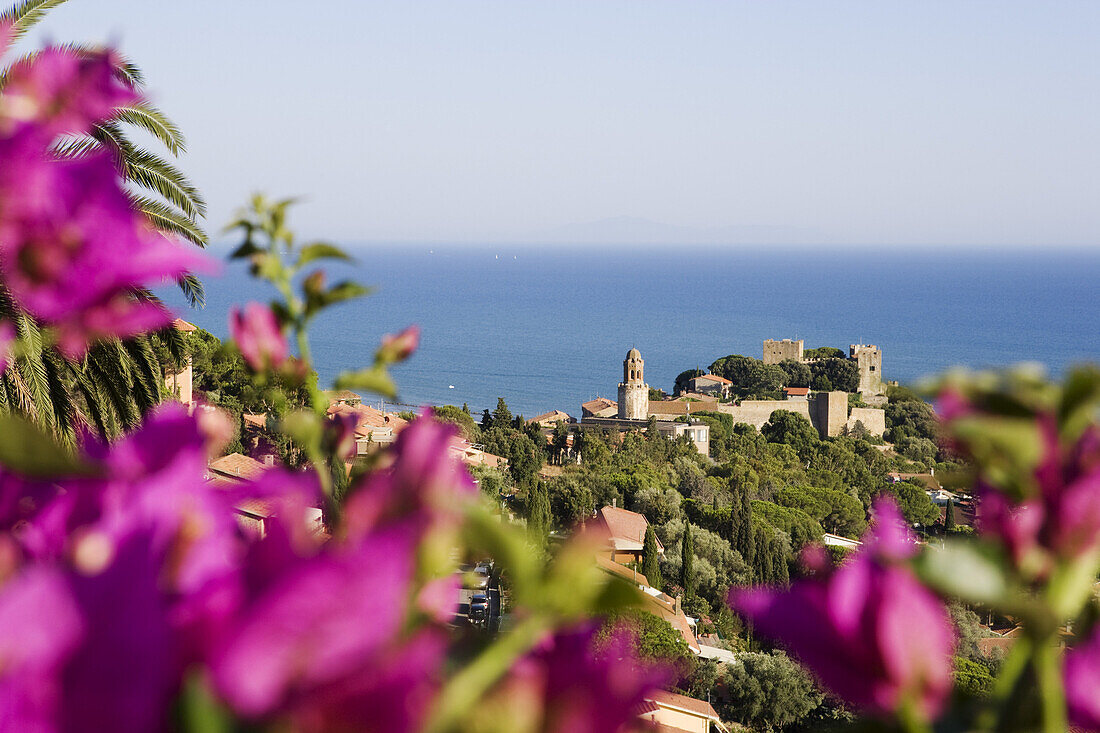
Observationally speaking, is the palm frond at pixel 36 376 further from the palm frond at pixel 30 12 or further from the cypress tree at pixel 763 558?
the cypress tree at pixel 763 558

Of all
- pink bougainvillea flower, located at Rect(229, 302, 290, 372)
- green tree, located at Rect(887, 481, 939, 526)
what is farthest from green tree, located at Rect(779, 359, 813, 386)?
pink bougainvillea flower, located at Rect(229, 302, 290, 372)

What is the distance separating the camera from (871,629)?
1.33 feet

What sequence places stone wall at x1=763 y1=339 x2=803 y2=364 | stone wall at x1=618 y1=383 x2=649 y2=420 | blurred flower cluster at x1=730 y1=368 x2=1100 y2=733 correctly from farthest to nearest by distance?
stone wall at x1=763 y1=339 x2=803 y2=364 < stone wall at x1=618 y1=383 x2=649 y2=420 < blurred flower cluster at x1=730 y1=368 x2=1100 y2=733

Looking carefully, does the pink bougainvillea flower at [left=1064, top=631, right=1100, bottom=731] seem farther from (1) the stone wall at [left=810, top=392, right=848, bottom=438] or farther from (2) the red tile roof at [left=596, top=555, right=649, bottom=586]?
(1) the stone wall at [left=810, top=392, right=848, bottom=438]

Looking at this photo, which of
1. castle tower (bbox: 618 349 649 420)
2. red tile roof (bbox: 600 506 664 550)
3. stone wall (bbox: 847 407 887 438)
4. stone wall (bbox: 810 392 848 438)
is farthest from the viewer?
stone wall (bbox: 847 407 887 438)

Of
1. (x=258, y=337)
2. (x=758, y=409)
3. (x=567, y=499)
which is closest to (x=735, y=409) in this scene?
(x=758, y=409)

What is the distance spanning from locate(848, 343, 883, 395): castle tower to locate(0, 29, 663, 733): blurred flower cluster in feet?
138

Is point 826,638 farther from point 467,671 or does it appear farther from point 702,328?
point 702,328

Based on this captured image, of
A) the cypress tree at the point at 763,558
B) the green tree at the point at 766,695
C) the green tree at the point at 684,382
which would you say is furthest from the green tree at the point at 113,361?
the green tree at the point at 684,382

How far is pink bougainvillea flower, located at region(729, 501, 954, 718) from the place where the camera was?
0.39 metres

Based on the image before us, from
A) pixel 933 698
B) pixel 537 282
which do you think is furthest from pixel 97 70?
pixel 537 282

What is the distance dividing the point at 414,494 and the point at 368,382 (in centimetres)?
42

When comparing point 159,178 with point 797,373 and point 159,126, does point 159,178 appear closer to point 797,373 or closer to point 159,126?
point 159,126

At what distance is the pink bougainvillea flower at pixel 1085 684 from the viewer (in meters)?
0.43
